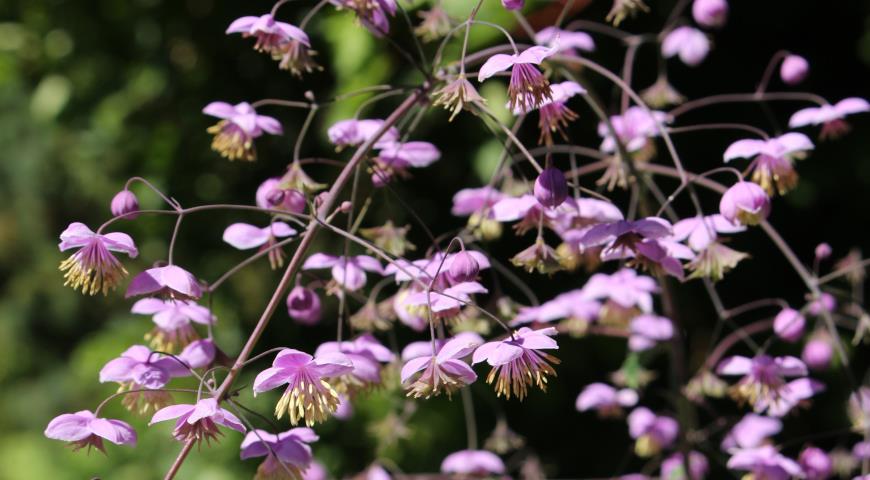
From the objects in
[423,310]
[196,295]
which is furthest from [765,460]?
[196,295]

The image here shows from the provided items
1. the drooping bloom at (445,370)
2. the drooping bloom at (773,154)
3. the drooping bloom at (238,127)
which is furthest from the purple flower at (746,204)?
the drooping bloom at (238,127)

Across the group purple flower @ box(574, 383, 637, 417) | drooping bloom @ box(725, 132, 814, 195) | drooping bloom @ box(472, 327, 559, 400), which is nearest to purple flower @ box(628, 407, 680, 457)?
purple flower @ box(574, 383, 637, 417)

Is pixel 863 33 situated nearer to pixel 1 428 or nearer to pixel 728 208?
pixel 728 208

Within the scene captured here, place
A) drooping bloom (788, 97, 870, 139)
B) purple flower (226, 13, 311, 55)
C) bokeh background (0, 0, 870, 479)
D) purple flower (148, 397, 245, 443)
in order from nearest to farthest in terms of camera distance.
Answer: purple flower (148, 397, 245, 443), purple flower (226, 13, 311, 55), drooping bloom (788, 97, 870, 139), bokeh background (0, 0, 870, 479)

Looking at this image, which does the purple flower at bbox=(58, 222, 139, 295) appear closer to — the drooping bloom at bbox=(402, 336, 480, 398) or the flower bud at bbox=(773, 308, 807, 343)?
the drooping bloom at bbox=(402, 336, 480, 398)

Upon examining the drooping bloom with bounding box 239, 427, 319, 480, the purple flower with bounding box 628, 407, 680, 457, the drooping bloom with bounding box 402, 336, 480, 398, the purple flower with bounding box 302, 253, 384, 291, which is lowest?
the purple flower with bounding box 628, 407, 680, 457

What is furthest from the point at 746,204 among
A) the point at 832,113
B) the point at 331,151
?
the point at 331,151

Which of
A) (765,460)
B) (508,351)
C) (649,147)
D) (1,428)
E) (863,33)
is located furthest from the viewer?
(1,428)

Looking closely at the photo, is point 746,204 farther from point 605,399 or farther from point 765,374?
point 605,399
